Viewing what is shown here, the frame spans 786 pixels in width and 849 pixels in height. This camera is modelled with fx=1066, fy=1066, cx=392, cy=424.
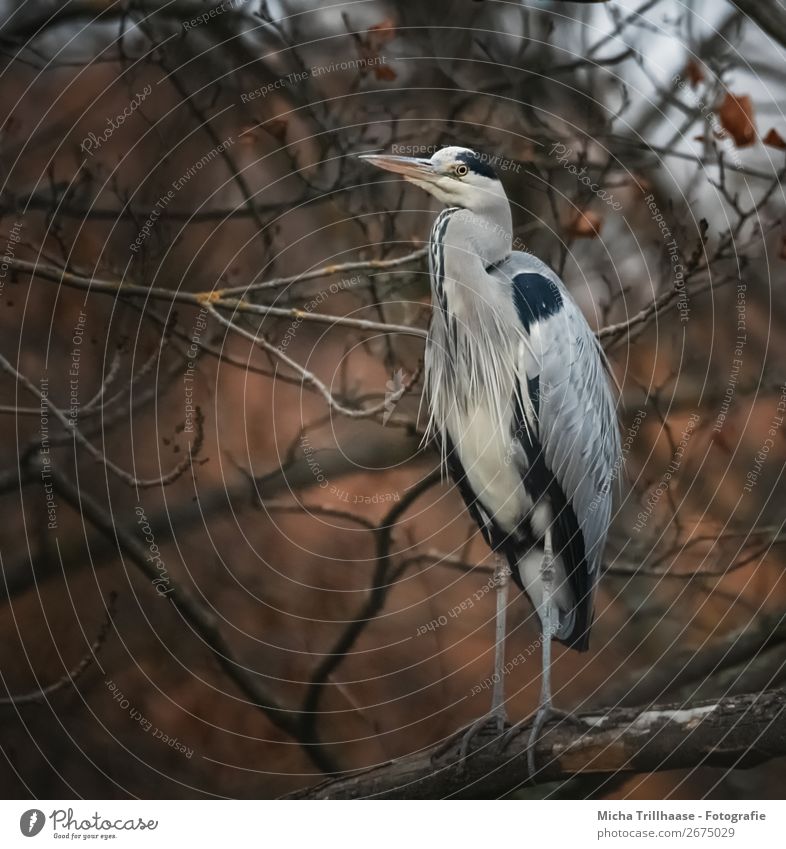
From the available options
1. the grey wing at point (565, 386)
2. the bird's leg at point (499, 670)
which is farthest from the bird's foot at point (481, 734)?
the grey wing at point (565, 386)

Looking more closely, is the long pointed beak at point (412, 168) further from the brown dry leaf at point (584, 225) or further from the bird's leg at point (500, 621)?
the bird's leg at point (500, 621)

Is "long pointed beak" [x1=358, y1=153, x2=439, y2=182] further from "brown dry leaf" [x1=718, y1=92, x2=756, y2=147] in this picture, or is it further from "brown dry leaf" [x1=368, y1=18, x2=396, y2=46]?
"brown dry leaf" [x1=718, y1=92, x2=756, y2=147]

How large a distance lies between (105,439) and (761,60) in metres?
0.90

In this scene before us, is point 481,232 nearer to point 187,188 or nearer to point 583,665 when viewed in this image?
point 187,188

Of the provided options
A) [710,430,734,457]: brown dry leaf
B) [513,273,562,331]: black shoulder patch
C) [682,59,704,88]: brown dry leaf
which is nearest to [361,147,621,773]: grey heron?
[513,273,562,331]: black shoulder patch

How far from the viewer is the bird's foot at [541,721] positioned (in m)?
1.19

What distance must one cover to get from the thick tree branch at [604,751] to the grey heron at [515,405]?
3cm

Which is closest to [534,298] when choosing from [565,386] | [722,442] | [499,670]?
[565,386]

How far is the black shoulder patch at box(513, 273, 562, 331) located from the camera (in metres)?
1.22

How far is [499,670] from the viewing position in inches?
49.3

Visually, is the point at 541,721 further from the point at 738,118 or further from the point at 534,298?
the point at 738,118

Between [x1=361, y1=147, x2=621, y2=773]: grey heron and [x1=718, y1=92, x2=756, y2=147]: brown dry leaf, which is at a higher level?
[x1=718, y1=92, x2=756, y2=147]: brown dry leaf

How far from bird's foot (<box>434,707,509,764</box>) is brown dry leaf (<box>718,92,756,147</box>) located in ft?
2.42

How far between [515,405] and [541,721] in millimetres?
362
